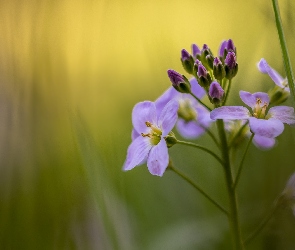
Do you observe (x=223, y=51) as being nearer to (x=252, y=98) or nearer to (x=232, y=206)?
(x=252, y=98)

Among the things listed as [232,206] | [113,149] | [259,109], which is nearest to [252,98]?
[259,109]

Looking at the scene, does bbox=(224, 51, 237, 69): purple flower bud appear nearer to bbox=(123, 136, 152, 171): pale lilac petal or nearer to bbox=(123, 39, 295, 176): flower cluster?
bbox=(123, 39, 295, 176): flower cluster

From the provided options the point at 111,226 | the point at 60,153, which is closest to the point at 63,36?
the point at 60,153

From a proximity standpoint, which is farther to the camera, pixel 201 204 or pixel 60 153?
pixel 60 153

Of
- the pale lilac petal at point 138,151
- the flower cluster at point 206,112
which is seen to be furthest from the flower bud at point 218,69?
the pale lilac petal at point 138,151

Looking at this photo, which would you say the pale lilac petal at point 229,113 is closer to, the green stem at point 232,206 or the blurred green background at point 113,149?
the green stem at point 232,206

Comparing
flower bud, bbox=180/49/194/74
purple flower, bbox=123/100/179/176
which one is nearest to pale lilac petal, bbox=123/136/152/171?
purple flower, bbox=123/100/179/176

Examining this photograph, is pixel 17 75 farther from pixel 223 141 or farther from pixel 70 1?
pixel 70 1
